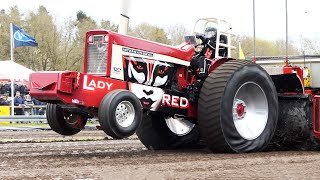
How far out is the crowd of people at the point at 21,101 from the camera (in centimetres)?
2547

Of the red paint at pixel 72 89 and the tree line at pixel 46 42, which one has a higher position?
the tree line at pixel 46 42

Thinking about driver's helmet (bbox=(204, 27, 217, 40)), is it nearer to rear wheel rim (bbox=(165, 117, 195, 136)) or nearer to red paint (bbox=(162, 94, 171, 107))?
red paint (bbox=(162, 94, 171, 107))

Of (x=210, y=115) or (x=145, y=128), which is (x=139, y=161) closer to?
(x=210, y=115)

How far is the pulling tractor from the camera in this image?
847 centimetres

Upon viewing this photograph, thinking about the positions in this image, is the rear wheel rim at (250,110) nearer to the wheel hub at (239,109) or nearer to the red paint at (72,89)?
the wheel hub at (239,109)

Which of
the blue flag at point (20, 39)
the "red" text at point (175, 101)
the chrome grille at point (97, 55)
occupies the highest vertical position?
the blue flag at point (20, 39)

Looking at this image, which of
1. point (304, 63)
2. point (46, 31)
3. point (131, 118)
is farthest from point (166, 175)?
Result: point (46, 31)

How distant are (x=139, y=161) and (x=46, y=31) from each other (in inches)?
1546

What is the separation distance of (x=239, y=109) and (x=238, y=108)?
0.04m

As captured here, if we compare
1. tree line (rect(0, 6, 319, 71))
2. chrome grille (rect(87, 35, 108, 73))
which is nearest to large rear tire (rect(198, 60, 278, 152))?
chrome grille (rect(87, 35, 108, 73))

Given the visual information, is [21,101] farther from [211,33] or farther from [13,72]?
[211,33]

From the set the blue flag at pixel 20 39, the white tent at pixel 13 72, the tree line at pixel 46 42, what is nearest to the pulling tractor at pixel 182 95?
the white tent at pixel 13 72

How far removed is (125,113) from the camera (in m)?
8.43

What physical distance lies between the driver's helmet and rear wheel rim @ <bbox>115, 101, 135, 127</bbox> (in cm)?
253
